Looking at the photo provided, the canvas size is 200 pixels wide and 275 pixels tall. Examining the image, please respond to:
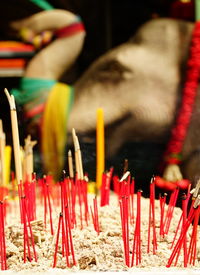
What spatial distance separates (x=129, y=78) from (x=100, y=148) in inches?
9.7

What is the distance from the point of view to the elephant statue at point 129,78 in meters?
1.28

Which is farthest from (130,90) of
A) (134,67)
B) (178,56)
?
(178,56)

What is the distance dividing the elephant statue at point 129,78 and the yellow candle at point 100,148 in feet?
0.05

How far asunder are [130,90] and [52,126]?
0.88 ft

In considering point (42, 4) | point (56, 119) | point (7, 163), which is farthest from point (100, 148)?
point (42, 4)

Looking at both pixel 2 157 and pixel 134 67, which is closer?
pixel 2 157

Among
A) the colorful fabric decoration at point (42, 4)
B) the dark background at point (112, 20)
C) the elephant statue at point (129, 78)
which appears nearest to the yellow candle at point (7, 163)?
the dark background at point (112, 20)

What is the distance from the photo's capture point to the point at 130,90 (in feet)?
4.32

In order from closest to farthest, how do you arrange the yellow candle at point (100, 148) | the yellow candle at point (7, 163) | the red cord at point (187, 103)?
the yellow candle at point (100, 148) < the red cord at point (187, 103) < the yellow candle at point (7, 163)

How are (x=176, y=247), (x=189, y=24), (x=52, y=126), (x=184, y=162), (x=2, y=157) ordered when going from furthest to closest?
(x=52, y=126), (x=189, y=24), (x=184, y=162), (x=2, y=157), (x=176, y=247)

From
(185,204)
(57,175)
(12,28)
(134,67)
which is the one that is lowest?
(57,175)

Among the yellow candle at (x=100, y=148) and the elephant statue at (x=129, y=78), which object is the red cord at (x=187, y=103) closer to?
the elephant statue at (x=129, y=78)

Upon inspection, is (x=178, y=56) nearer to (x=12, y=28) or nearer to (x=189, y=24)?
(x=189, y=24)

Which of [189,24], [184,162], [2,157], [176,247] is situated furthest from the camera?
[189,24]
